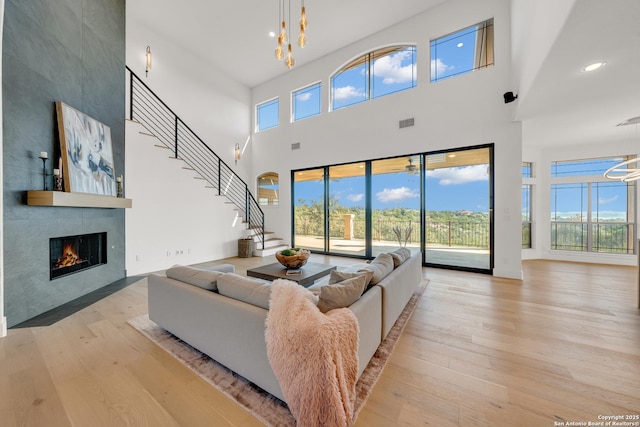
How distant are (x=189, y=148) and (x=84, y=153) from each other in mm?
3158

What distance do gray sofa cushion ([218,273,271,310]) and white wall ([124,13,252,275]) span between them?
3981mm

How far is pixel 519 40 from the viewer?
396 centimetres

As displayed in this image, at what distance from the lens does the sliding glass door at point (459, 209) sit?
4941mm

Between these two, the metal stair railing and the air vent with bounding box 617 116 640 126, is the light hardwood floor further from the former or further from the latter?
the metal stair railing

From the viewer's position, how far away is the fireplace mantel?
9.27ft

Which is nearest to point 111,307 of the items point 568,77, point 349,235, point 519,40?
point 349,235

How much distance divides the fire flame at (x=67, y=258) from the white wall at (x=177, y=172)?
1.06m

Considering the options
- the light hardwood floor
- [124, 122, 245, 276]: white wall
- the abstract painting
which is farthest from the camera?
[124, 122, 245, 276]: white wall

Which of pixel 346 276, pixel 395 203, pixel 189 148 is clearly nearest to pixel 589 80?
pixel 395 203

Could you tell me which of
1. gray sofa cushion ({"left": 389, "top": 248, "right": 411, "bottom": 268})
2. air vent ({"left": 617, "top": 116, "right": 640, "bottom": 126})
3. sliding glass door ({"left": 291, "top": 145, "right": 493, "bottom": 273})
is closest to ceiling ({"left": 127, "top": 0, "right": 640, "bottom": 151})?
air vent ({"left": 617, "top": 116, "right": 640, "bottom": 126})

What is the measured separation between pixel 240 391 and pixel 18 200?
3.32 m

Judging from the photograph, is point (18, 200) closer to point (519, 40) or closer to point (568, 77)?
point (568, 77)

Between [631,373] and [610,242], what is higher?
[610,242]

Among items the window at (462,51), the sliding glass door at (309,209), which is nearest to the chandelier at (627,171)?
the window at (462,51)
